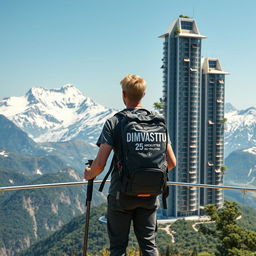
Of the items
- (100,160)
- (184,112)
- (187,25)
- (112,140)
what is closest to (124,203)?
(100,160)

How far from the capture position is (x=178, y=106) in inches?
4380

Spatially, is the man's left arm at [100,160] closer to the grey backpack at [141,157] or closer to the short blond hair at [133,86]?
the grey backpack at [141,157]

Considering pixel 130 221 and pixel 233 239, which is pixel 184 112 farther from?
pixel 130 221

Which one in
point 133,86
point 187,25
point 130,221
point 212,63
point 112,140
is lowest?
point 130,221

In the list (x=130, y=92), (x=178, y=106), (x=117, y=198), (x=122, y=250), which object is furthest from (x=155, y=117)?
(x=178, y=106)

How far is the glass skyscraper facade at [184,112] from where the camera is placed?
11000 cm

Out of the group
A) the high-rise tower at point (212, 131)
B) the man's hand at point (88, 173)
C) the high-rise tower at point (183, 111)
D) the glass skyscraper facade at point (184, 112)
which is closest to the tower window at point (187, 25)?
the glass skyscraper facade at point (184, 112)

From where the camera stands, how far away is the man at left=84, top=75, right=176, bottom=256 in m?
3.93

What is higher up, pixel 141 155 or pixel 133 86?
pixel 133 86

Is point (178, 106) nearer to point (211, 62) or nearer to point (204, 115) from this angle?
point (204, 115)

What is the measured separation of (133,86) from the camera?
3.99 meters

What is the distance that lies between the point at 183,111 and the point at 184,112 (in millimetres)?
375

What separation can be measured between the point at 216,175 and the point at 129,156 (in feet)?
374

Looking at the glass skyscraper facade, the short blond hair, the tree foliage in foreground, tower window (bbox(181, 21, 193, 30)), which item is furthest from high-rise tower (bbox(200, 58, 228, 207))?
the short blond hair
